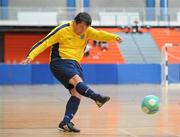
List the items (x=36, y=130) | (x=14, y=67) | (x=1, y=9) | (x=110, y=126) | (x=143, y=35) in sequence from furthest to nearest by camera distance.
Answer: (x=143, y=35), (x=1, y=9), (x=14, y=67), (x=110, y=126), (x=36, y=130)

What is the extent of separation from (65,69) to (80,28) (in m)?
0.63

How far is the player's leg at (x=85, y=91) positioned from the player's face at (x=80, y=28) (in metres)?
0.67

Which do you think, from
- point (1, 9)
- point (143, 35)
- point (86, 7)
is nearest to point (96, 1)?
point (86, 7)

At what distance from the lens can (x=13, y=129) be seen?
7711 mm

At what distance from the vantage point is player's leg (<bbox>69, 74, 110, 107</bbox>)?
7.12 meters

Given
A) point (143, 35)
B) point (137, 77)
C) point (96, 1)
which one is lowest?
point (137, 77)

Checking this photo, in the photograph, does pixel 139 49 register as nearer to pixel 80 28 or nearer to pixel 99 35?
pixel 99 35

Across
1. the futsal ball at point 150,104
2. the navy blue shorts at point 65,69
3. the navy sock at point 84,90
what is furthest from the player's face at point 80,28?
the futsal ball at point 150,104

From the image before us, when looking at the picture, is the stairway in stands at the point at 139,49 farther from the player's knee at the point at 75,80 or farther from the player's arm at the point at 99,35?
the player's knee at the point at 75,80

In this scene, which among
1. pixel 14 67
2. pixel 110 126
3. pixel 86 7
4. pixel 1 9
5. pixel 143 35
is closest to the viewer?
pixel 110 126

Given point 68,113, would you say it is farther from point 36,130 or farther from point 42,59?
point 42,59

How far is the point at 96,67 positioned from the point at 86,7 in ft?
43.3

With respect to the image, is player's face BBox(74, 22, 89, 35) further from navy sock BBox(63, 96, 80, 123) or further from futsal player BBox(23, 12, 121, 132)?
navy sock BBox(63, 96, 80, 123)

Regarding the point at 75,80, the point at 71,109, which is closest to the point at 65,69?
the point at 75,80
